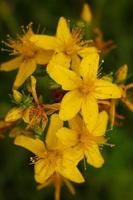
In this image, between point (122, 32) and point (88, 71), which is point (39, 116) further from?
point (122, 32)

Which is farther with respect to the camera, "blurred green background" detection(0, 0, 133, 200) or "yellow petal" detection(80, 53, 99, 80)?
"blurred green background" detection(0, 0, 133, 200)

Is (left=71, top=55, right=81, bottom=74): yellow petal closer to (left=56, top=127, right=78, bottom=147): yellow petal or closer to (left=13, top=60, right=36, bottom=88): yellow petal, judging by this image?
(left=13, top=60, right=36, bottom=88): yellow petal

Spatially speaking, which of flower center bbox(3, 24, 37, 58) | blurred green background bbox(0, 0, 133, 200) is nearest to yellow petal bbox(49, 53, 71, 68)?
flower center bbox(3, 24, 37, 58)

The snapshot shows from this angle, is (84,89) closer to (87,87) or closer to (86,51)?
(87,87)

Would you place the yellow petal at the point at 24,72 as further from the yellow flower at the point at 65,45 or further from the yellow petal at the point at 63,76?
the yellow petal at the point at 63,76

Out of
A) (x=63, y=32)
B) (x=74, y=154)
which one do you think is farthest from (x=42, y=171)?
(x=63, y=32)

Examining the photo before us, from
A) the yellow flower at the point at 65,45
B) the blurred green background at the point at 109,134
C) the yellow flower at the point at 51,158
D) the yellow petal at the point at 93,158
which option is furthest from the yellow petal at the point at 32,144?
the blurred green background at the point at 109,134

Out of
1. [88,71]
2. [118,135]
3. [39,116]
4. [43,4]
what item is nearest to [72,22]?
[43,4]
